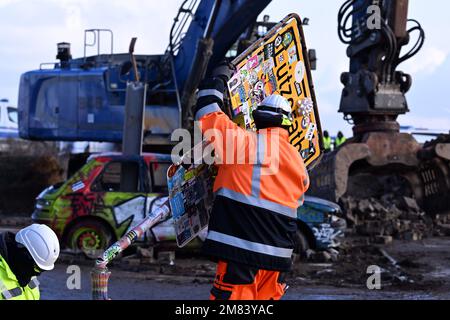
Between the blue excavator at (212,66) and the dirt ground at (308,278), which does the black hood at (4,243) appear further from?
the blue excavator at (212,66)

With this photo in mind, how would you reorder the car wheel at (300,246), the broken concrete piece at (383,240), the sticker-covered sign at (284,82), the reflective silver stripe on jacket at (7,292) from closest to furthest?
the reflective silver stripe on jacket at (7,292) < the sticker-covered sign at (284,82) < the car wheel at (300,246) < the broken concrete piece at (383,240)

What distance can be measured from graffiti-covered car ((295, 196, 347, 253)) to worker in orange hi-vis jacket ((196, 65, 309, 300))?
24.7 feet

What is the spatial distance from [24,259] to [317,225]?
9.11m

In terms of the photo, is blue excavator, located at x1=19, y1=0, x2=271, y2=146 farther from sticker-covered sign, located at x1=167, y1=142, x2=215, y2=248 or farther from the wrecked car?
sticker-covered sign, located at x1=167, y1=142, x2=215, y2=248

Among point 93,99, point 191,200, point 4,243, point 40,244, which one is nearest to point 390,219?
point 93,99

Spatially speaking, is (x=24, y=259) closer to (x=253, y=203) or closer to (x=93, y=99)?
(x=253, y=203)

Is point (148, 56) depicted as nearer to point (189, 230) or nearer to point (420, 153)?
point (420, 153)

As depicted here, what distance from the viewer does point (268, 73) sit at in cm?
667

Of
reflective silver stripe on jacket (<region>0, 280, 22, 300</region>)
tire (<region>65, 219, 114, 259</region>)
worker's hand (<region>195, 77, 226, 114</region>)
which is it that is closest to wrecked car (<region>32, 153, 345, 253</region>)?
tire (<region>65, 219, 114, 259</region>)

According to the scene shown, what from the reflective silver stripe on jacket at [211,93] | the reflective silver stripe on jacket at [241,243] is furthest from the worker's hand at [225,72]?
the reflective silver stripe on jacket at [241,243]

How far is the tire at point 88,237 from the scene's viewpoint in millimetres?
13195

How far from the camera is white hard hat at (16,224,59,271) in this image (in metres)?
4.68

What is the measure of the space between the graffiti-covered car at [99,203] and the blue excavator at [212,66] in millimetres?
4028
